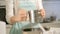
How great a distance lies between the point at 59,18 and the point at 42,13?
1.04ft

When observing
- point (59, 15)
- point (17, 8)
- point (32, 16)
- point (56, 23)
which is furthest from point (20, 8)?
point (59, 15)

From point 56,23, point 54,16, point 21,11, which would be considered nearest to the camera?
point 21,11

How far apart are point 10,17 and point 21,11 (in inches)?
4.3

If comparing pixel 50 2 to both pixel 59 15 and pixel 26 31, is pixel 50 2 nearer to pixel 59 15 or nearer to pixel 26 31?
pixel 59 15

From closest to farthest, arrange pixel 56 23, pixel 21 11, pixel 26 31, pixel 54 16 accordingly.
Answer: pixel 26 31, pixel 21 11, pixel 56 23, pixel 54 16

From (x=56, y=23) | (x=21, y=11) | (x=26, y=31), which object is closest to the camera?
(x=26, y=31)

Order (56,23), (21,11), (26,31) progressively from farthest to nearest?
1. (56,23)
2. (21,11)
3. (26,31)

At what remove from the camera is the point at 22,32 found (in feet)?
3.89

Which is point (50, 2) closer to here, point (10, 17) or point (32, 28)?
point (10, 17)

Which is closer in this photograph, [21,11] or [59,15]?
[21,11]

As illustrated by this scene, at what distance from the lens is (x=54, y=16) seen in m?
1.69

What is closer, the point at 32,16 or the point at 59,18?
the point at 32,16

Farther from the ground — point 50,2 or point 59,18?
point 50,2

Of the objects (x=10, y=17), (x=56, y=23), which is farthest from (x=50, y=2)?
(x=10, y=17)
